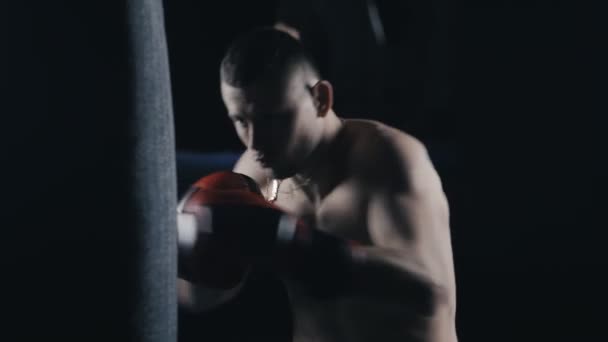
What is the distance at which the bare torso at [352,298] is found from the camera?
0.97 metres

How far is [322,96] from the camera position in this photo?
3.86 ft

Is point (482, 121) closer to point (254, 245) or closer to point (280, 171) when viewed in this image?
point (280, 171)

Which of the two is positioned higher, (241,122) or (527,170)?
(241,122)

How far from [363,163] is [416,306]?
0.27 metres

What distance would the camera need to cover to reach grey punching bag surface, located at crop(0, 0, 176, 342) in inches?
13.5

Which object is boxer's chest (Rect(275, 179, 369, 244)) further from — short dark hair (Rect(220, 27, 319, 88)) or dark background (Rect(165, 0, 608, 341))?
dark background (Rect(165, 0, 608, 341))

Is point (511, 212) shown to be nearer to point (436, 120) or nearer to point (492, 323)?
point (492, 323)

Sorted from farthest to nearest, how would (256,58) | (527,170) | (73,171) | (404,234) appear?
1. (527,170)
2. (256,58)
3. (404,234)
4. (73,171)

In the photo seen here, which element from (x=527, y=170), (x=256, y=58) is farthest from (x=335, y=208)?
(x=527, y=170)

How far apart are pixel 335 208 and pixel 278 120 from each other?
0.19 meters

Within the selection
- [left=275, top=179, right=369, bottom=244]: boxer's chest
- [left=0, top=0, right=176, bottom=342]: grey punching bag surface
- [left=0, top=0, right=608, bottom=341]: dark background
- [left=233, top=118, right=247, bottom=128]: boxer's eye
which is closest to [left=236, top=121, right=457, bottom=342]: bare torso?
[left=275, top=179, right=369, bottom=244]: boxer's chest

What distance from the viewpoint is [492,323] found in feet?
7.09

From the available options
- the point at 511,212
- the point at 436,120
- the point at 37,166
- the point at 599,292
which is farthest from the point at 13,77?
the point at 436,120

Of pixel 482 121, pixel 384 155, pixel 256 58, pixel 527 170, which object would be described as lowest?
pixel 527 170
